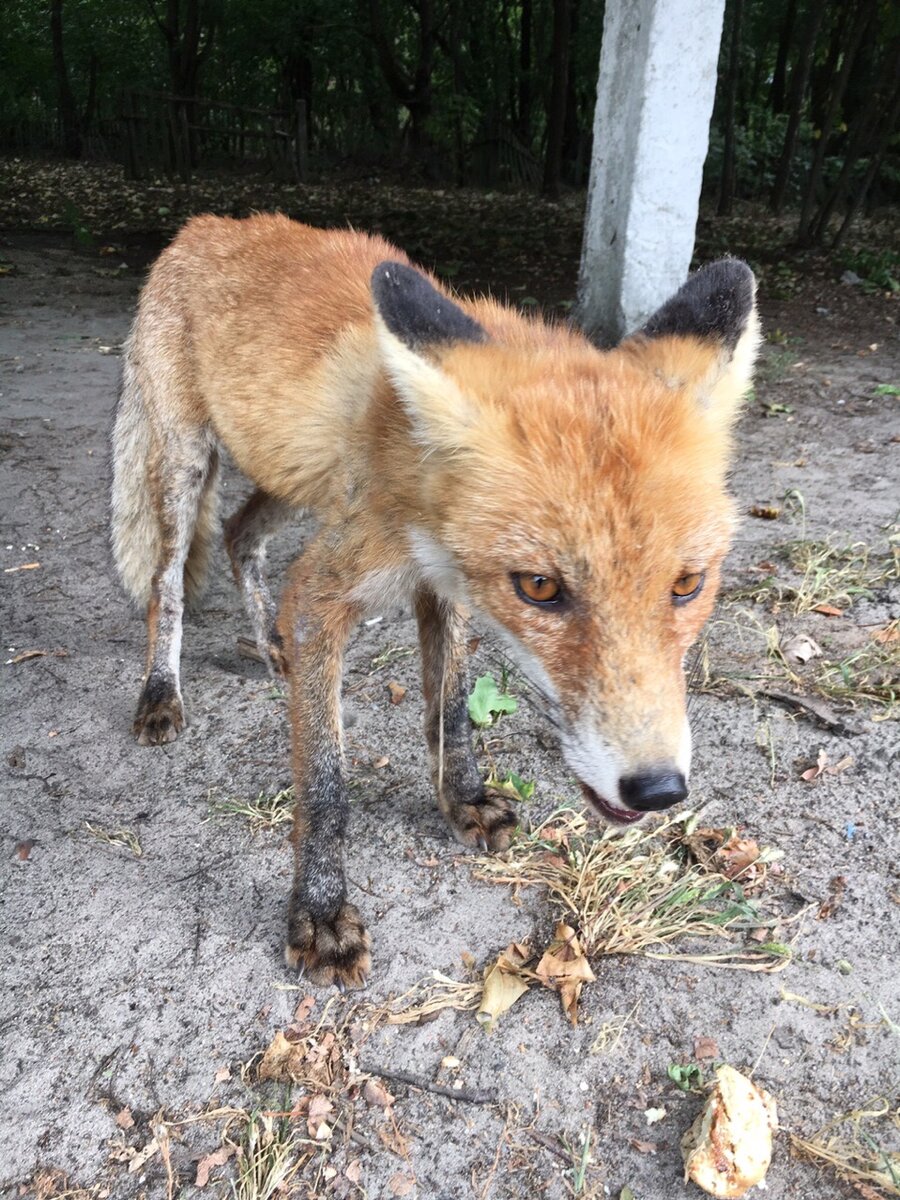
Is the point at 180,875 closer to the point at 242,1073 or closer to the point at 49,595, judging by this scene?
the point at 242,1073

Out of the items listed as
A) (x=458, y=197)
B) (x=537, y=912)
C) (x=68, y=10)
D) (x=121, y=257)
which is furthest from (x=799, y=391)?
(x=68, y=10)

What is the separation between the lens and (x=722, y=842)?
257 centimetres

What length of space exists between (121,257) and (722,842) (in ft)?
37.4

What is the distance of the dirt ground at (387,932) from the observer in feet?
6.12

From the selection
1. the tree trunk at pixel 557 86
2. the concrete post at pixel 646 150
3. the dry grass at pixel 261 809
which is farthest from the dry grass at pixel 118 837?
the tree trunk at pixel 557 86

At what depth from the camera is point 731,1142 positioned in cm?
169

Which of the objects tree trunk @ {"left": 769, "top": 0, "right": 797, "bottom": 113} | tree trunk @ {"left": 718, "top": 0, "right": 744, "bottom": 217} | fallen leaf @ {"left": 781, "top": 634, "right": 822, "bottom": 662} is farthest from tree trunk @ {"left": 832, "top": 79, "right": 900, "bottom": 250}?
fallen leaf @ {"left": 781, "top": 634, "right": 822, "bottom": 662}

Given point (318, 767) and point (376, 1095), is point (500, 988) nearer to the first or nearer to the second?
point (376, 1095)

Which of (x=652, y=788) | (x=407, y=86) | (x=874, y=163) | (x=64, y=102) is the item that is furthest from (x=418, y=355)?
(x=64, y=102)

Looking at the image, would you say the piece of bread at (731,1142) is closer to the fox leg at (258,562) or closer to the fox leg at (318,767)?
the fox leg at (318,767)

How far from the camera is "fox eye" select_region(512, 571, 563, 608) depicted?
179 cm

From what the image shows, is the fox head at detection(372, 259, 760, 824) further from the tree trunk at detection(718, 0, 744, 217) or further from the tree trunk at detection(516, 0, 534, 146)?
the tree trunk at detection(516, 0, 534, 146)

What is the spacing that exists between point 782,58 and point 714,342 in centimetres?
1689

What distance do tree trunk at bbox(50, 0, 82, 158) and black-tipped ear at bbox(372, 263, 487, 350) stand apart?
82.9 ft
